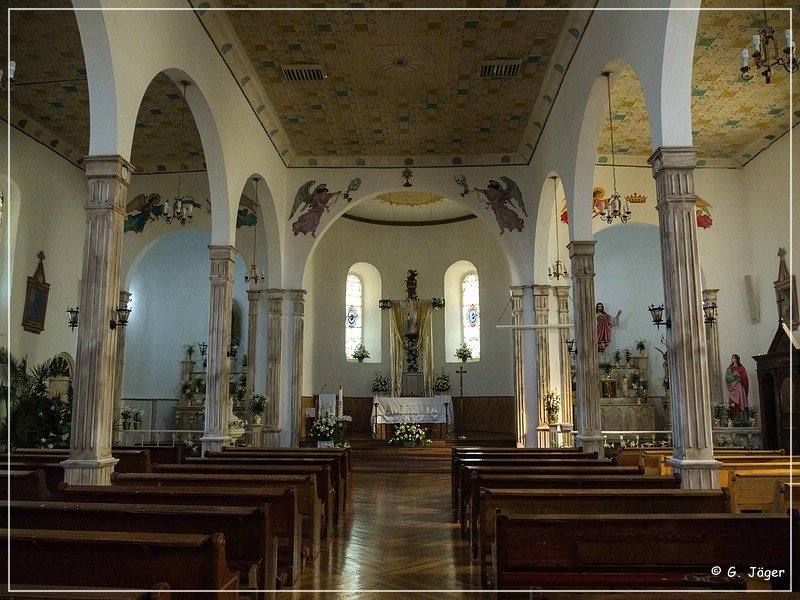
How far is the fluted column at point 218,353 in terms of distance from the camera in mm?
11594

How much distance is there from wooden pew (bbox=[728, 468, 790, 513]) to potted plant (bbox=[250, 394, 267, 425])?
10.6m

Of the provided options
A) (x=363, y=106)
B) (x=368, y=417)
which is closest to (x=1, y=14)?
(x=363, y=106)

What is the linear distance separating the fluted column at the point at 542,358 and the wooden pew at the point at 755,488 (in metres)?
7.76

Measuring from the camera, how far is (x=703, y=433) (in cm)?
707

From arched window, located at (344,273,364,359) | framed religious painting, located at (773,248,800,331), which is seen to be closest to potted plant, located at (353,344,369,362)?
arched window, located at (344,273,364,359)

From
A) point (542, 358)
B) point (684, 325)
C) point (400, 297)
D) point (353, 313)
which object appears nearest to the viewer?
point (684, 325)

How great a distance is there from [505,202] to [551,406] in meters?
5.11

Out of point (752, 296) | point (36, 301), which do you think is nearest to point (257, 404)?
point (36, 301)

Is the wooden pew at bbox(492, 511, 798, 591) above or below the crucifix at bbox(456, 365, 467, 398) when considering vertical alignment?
below

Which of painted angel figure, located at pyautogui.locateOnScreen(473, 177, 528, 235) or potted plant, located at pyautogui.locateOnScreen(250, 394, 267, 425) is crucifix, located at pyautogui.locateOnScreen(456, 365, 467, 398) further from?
potted plant, located at pyautogui.locateOnScreen(250, 394, 267, 425)

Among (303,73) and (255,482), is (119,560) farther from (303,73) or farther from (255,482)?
(303,73)

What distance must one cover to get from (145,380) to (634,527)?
57.9 ft

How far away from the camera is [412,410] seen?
19.3m

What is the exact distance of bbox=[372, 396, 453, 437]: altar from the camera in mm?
19094
